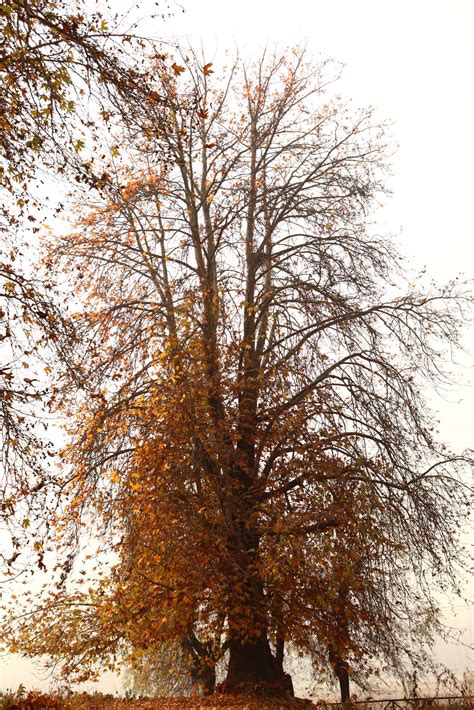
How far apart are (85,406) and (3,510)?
14.6ft

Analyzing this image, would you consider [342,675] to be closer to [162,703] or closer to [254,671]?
[254,671]

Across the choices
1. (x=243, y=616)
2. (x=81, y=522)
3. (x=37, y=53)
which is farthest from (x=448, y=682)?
(x=37, y=53)

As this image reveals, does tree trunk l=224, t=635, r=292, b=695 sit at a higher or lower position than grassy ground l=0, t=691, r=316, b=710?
higher

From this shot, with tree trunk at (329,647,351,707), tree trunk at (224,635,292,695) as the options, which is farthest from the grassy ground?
tree trunk at (329,647,351,707)

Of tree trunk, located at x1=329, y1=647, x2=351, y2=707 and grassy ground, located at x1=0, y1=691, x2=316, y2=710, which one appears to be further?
tree trunk, located at x1=329, y1=647, x2=351, y2=707

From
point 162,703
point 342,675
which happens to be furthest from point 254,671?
point 342,675

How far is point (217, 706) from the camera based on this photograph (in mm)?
9938

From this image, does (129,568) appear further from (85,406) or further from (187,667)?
(187,667)

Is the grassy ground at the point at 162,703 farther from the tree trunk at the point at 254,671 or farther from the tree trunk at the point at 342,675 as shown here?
the tree trunk at the point at 342,675

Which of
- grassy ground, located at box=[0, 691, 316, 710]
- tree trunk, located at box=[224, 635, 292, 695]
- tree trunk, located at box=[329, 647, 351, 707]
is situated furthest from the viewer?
tree trunk, located at box=[329, 647, 351, 707]

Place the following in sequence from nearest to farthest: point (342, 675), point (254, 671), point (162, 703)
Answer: point (162, 703), point (254, 671), point (342, 675)

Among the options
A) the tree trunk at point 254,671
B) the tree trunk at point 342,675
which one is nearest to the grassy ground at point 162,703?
the tree trunk at point 254,671

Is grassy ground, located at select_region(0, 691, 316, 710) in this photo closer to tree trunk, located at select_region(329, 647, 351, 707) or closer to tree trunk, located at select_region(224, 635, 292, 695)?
tree trunk, located at select_region(224, 635, 292, 695)

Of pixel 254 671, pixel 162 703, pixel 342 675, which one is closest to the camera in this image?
pixel 162 703
